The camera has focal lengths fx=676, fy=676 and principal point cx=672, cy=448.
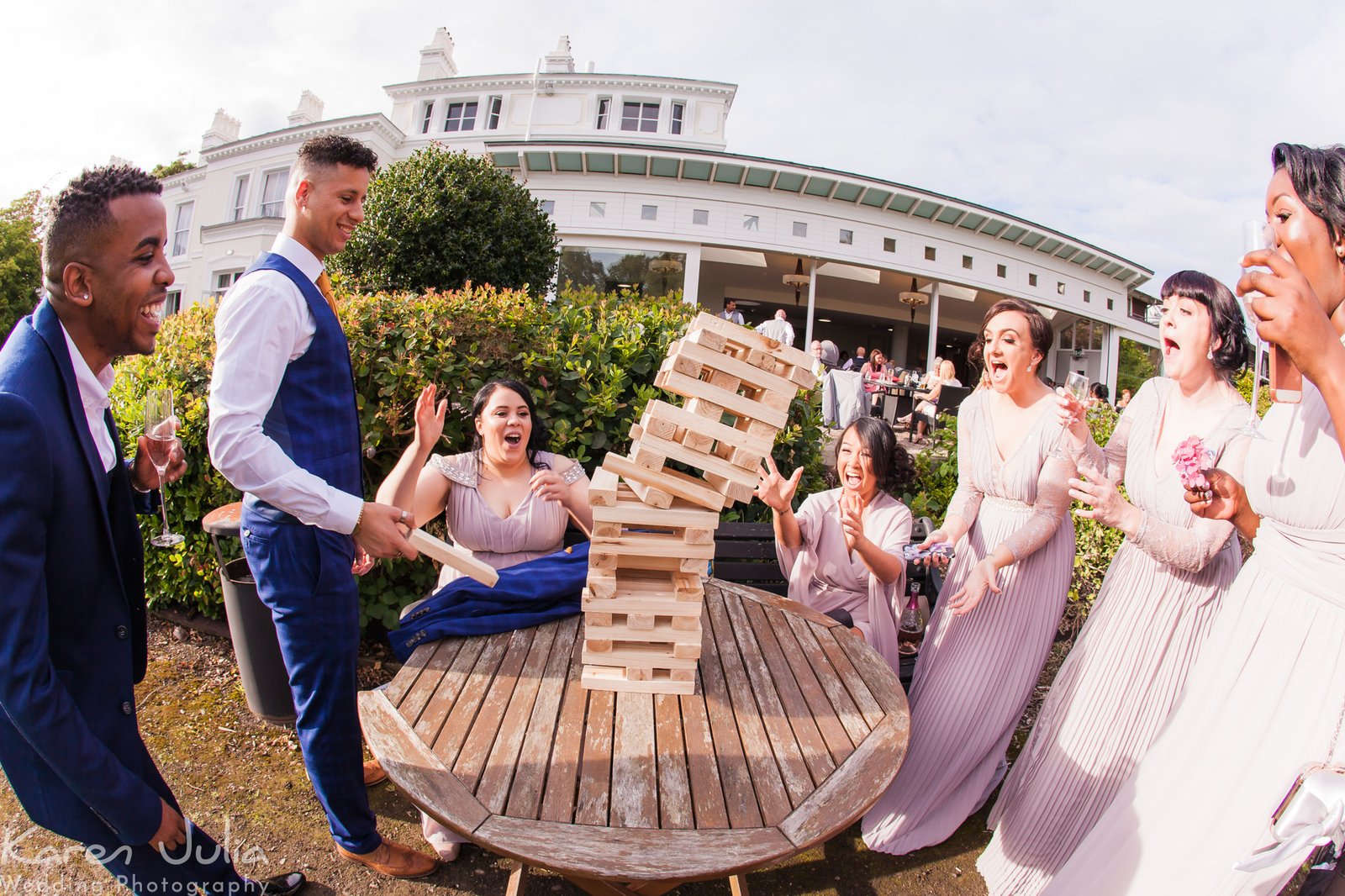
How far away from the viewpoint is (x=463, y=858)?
2.74m

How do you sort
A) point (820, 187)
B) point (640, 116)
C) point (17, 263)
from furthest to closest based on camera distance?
point (17, 263)
point (640, 116)
point (820, 187)

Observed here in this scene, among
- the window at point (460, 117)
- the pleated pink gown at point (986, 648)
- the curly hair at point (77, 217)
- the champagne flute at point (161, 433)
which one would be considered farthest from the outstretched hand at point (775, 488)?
the window at point (460, 117)

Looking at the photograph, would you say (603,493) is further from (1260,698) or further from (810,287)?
(810,287)

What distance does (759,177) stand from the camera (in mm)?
21438

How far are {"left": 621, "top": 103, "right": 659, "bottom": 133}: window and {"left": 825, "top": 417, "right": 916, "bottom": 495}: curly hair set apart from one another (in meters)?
23.9

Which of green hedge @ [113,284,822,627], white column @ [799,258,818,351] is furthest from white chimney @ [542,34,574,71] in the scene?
green hedge @ [113,284,822,627]

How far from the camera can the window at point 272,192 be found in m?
25.5

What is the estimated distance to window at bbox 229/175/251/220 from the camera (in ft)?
86.3

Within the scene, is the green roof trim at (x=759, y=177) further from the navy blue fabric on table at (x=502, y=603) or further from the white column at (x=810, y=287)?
the navy blue fabric on table at (x=502, y=603)

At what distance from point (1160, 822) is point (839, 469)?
1838 mm

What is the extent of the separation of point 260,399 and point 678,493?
1250 mm

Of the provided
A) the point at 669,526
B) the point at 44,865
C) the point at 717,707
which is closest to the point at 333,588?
the point at 669,526

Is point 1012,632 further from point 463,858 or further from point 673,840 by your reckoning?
point 463,858

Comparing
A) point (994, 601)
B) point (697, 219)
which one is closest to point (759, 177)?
point (697, 219)
